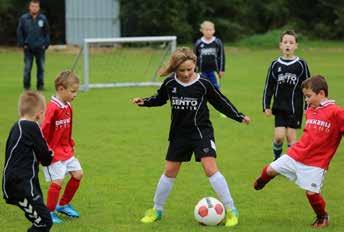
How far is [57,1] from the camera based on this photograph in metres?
33.7

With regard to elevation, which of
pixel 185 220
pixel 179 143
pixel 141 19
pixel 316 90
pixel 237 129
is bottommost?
pixel 141 19

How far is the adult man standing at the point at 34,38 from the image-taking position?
17016 mm

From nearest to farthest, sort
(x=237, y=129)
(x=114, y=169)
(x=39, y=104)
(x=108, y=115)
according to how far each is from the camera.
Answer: (x=39, y=104) → (x=114, y=169) → (x=237, y=129) → (x=108, y=115)

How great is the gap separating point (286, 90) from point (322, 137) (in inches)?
98.0

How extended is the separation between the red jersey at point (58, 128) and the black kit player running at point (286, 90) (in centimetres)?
294

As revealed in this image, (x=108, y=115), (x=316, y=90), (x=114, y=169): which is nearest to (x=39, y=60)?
(x=108, y=115)

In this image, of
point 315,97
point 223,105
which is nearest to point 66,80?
point 223,105

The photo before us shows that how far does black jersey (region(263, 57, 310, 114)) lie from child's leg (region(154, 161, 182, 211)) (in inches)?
92.3

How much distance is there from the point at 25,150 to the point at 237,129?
23.4ft

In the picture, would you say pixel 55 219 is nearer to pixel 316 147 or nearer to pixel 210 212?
Result: pixel 210 212

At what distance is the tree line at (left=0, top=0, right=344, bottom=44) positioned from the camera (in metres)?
32.7

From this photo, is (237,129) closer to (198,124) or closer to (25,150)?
(198,124)

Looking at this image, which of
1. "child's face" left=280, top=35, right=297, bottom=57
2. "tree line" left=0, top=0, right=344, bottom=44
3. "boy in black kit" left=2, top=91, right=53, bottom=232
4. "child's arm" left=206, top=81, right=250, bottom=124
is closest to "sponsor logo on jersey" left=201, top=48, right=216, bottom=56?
"child's face" left=280, top=35, right=297, bottom=57

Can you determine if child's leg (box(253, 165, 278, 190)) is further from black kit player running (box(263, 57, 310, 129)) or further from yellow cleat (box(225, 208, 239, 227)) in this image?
black kit player running (box(263, 57, 310, 129))
